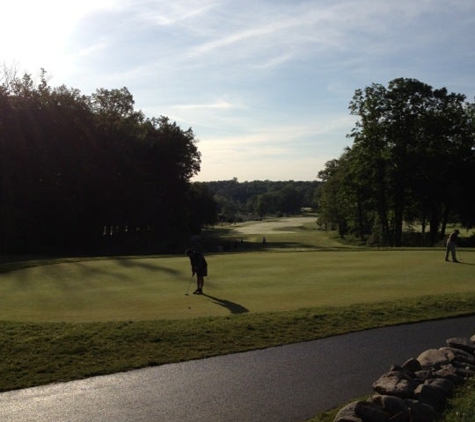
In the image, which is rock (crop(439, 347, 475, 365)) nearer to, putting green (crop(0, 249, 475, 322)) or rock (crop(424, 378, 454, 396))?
rock (crop(424, 378, 454, 396))

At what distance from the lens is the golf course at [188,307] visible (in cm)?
1006

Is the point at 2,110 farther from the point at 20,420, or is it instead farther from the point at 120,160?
the point at 20,420

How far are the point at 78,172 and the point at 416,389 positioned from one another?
51.0 m

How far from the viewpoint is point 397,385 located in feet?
24.7

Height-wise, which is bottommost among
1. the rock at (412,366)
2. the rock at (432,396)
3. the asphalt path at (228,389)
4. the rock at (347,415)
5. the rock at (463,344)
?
the asphalt path at (228,389)

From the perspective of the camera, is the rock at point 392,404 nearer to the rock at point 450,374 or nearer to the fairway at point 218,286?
the rock at point 450,374

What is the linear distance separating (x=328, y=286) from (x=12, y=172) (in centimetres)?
4203

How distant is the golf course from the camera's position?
33.0ft

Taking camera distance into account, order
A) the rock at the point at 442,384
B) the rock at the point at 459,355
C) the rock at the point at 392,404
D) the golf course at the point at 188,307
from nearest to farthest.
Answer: the rock at the point at 392,404 < the rock at the point at 442,384 < the rock at the point at 459,355 < the golf course at the point at 188,307

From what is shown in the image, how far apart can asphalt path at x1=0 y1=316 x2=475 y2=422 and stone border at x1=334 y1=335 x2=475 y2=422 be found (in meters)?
0.64

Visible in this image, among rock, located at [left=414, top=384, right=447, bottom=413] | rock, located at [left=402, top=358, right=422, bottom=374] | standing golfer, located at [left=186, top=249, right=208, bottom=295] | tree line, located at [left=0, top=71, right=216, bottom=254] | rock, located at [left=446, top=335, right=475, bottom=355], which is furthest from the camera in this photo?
tree line, located at [left=0, top=71, right=216, bottom=254]

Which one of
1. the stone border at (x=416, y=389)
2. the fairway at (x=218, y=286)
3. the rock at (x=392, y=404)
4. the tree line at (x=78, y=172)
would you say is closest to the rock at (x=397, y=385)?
the stone border at (x=416, y=389)

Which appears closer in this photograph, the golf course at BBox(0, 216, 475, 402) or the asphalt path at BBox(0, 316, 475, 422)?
the asphalt path at BBox(0, 316, 475, 422)

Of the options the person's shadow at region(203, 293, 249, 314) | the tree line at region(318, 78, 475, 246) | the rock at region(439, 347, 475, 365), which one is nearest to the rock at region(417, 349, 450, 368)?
the rock at region(439, 347, 475, 365)
